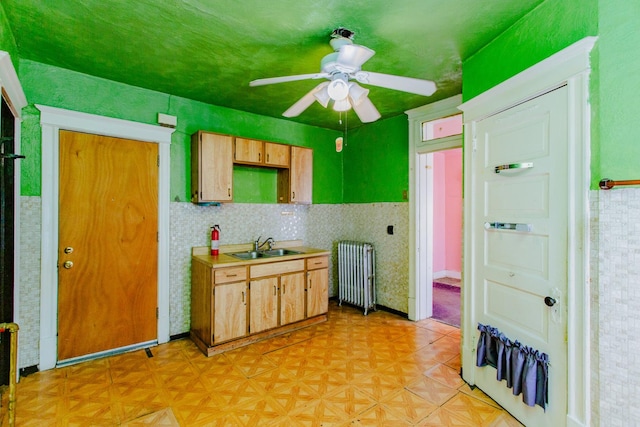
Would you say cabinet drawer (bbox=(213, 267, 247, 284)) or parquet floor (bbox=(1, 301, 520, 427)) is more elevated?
cabinet drawer (bbox=(213, 267, 247, 284))

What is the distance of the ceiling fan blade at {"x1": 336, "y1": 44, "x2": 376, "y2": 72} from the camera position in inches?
71.1

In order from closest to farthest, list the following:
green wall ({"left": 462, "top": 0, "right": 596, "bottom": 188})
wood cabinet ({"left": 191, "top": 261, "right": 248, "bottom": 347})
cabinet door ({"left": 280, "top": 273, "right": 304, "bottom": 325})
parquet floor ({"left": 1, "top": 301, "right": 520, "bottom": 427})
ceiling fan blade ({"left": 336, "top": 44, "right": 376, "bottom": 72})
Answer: green wall ({"left": 462, "top": 0, "right": 596, "bottom": 188}) → ceiling fan blade ({"left": 336, "top": 44, "right": 376, "bottom": 72}) → parquet floor ({"left": 1, "top": 301, "right": 520, "bottom": 427}) → wood cabinet ({"left": 191, "top": 261, "right": 248, "bottom": 347}) → cabinet door ({"left": 280, "top": 273, "right": 304, "bottom": 325})

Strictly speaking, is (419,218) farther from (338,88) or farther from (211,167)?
(211,167)

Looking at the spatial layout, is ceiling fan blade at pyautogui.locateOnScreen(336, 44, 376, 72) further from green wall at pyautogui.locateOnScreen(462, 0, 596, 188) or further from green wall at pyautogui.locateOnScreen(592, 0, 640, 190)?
green wall at pyautogui.locateOnScreen(592, 0, 640, 190)

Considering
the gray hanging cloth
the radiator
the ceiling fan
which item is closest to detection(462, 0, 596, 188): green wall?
the ceiling fan

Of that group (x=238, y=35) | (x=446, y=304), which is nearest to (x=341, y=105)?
(x=238, y=35)

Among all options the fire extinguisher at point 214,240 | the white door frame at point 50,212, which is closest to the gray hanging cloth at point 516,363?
the fire extinguisher at point 214,240

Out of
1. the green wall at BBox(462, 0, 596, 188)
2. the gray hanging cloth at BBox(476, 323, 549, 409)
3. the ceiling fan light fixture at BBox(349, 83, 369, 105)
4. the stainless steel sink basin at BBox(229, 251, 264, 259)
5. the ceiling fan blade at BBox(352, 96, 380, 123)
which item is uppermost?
the green wall at BBox(462, 0, 596, 188)

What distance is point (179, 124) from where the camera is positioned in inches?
134

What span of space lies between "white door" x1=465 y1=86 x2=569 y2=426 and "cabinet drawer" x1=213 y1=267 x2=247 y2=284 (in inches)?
83.3

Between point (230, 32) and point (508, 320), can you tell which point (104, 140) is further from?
point (508, 320)

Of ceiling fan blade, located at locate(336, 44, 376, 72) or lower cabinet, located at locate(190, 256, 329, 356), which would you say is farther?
lower cabinet, located at locate(190, 256, 329, 356)

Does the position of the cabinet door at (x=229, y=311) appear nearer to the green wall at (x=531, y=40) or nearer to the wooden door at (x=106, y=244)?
the wooden door at (x=106, y=244)

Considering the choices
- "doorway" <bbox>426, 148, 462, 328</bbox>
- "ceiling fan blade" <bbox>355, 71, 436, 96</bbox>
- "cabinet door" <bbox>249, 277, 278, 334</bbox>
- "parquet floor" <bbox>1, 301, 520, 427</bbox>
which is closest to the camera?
"ceiling fan blade" <bbox>355, 71, 436, 96</bbox>
